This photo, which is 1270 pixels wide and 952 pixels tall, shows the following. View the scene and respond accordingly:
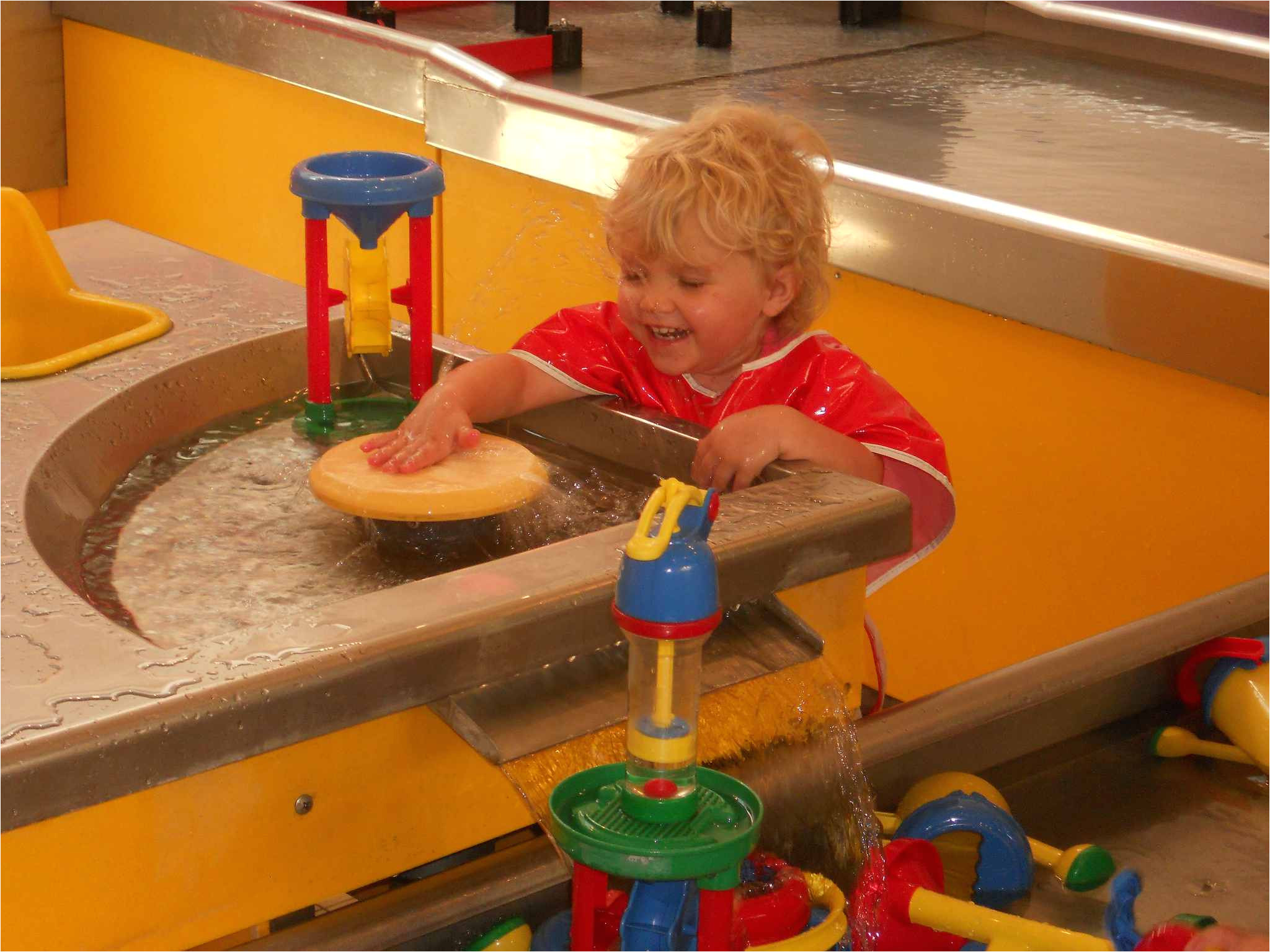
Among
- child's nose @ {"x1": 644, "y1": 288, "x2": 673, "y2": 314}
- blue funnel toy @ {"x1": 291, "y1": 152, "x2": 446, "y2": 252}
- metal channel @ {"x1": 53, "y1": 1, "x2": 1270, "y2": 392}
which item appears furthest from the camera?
metal channel @ {"x1": 53, "y1": 1, "x2": 1270, "y2": 392}

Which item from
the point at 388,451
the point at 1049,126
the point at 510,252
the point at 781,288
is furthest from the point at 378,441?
the point at 1049,126

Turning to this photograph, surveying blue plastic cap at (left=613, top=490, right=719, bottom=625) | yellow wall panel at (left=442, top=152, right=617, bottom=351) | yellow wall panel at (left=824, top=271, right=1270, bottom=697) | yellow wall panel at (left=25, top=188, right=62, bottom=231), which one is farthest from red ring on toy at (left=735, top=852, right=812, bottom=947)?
yellow wall panel at (left=25, top=188, right=62, bottom=231)

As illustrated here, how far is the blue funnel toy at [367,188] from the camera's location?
1.39m

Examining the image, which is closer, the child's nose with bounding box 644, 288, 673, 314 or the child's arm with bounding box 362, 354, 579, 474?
the child's arm with bounding box 362, 354, 579, 474

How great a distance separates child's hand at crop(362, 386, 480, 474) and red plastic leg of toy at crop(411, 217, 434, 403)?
0.14 m

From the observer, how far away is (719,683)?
1.04 metres

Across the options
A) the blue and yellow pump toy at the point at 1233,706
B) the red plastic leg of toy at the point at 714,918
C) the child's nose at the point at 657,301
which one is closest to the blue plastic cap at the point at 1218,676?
the blue and yellow pump toy at the point at 1233,706

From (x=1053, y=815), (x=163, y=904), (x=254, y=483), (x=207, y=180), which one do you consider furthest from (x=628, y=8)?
(x=163, y=904)

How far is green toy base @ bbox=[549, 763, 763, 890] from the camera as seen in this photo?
29.1 inches

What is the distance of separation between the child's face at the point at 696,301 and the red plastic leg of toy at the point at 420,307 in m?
0.19

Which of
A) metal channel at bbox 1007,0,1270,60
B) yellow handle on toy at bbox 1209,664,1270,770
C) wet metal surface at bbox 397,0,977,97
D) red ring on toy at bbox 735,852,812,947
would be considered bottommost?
yellow handle on toy at bbox 1209,664,1270,770

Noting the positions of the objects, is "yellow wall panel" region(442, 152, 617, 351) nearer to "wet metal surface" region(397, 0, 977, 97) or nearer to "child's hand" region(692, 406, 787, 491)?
"wet metal surface" region(397, 0, 977, 97)

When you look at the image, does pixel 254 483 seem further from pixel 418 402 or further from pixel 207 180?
pixel 207 180

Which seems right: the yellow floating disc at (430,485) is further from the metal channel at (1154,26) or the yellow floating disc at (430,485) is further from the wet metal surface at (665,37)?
the wet metal surface at (665,37)
